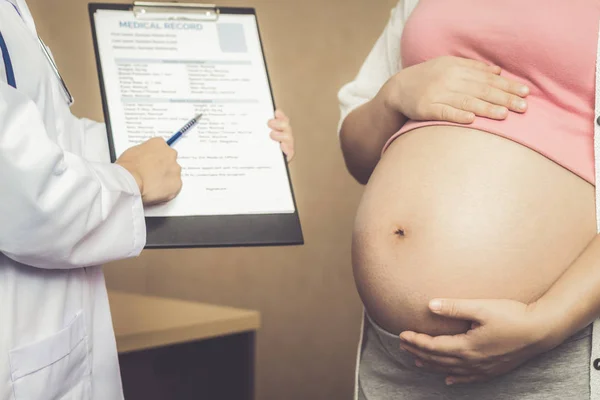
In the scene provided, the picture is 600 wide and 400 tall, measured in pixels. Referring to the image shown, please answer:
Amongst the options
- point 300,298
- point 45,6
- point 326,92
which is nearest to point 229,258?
point 300,298

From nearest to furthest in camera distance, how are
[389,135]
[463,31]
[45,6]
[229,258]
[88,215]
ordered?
1. [88,215]
2. [463,31]
3. [389,135]
4. [45,6]
5. [229,258]

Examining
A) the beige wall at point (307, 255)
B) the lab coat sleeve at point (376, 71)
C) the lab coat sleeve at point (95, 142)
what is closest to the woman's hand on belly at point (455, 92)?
the lab coat sleeve at point (376, 71)

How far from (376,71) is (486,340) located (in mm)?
570

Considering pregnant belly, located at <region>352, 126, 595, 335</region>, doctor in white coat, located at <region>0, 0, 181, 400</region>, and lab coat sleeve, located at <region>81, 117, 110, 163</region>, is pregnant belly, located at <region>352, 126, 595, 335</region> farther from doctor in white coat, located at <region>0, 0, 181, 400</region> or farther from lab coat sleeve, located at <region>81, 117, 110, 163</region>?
lab coat sleeve, located at <region>81, 117, 110, 163</region>

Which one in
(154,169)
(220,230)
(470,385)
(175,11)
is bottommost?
(470,385)

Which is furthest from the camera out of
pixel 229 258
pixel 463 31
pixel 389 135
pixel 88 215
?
pixel 229 258

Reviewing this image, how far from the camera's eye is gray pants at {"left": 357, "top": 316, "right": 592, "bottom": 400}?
722mm

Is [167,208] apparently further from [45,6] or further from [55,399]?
[45,6]

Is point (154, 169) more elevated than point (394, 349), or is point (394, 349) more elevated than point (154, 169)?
point (154, 169)

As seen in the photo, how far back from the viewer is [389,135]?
0.99 metres

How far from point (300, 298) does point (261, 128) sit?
1.11 m

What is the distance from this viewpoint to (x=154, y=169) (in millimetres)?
896

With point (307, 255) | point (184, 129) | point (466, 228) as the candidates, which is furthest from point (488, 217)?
point (307, 255)

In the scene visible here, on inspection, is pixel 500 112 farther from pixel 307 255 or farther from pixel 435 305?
pixel 307 255
